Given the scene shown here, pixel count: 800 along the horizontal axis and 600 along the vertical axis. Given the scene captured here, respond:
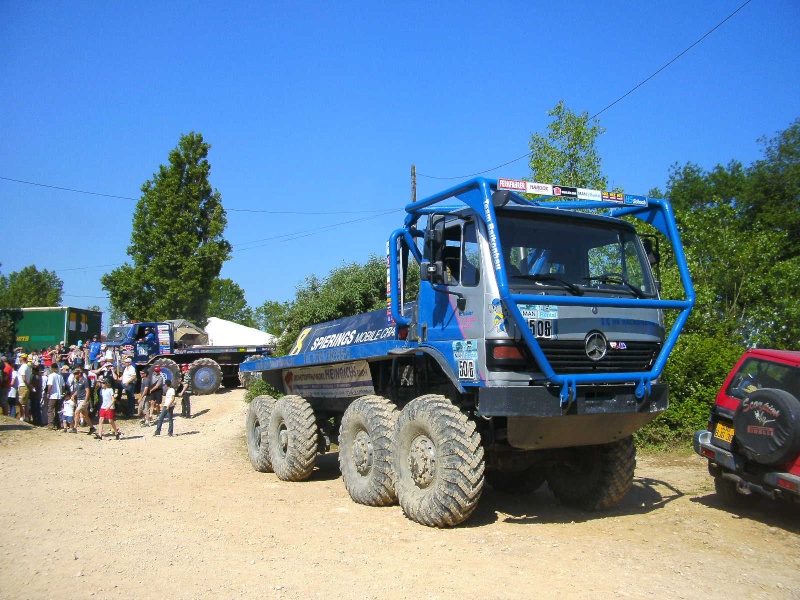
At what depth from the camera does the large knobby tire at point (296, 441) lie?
10070 mm

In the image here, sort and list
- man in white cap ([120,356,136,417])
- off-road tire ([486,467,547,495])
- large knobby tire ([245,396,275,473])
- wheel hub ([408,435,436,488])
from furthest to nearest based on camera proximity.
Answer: man in white cap ([120,356,136,417]) < large knobby tire ([245,396,275,473]) < off-road tire ([486,467,547,495]) < wheel hub ([408,435,436,488])

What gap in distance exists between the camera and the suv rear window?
23.6 feet

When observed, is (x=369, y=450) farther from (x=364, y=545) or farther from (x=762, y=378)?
(x=762, y=378)

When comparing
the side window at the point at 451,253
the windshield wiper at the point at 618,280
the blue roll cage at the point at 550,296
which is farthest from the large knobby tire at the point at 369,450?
the windshield wiper at the point at 618,280

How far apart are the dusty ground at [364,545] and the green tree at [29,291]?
54800 millimetres

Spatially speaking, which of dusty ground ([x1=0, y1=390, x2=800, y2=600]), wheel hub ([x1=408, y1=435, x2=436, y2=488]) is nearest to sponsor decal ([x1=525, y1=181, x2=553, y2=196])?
wheel hub ([x1=408, y1=435, x2=436, y2=488])

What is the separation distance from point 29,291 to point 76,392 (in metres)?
51.4

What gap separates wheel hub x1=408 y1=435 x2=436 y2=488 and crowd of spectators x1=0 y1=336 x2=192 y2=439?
1138cm

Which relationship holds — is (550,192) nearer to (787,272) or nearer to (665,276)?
(665,276)

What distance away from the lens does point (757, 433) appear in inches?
268

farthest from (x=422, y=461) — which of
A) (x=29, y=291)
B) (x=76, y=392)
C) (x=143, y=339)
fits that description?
(x=29, y=291)

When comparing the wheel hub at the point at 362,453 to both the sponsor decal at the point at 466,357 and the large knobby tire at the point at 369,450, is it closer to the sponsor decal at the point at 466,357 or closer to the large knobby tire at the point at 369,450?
the large knobby tire at the point at 369,450

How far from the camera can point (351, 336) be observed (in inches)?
393

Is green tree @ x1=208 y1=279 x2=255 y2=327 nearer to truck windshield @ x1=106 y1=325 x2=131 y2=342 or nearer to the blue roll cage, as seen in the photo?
truck windshield @ x1=106 y1=325 x2=131 y2=342
